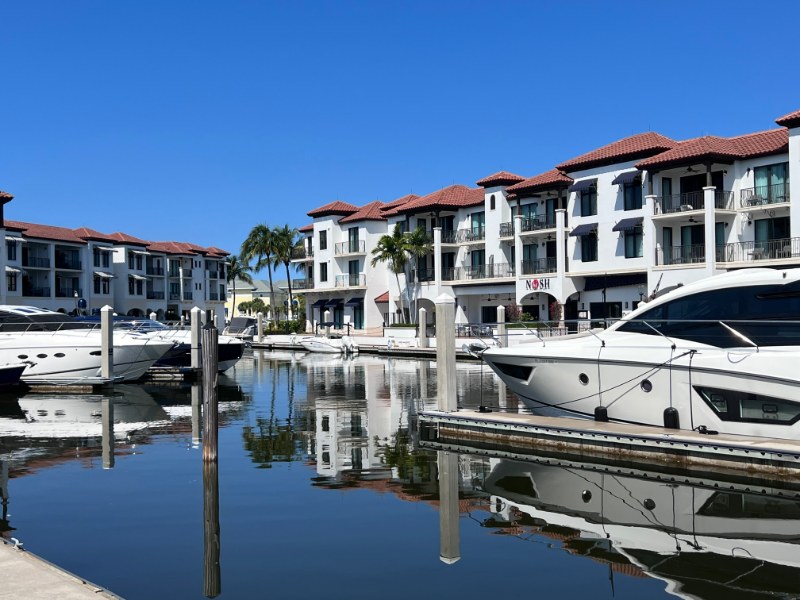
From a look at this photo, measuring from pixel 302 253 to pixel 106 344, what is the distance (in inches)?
2177

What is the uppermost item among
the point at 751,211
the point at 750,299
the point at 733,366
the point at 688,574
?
the point at 751,211

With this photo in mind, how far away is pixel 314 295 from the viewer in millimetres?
82125

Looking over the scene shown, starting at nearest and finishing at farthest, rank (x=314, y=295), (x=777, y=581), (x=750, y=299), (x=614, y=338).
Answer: (x=777, y=581) < (x=750, y=299) < (x=614, y=338) < (x=314, y=295)

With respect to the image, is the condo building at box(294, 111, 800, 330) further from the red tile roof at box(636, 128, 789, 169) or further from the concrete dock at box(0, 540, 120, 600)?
the concrete dock at box(0, 540, 120, 600)

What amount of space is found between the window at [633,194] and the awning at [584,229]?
2.54 m

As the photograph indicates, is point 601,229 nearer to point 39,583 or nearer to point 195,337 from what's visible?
point 195,337

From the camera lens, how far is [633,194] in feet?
166

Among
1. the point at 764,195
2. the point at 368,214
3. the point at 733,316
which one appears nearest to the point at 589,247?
the point at 764,195

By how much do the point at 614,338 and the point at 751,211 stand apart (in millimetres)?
31765

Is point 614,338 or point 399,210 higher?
point 399,210

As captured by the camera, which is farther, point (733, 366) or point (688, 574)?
point (733, 366)

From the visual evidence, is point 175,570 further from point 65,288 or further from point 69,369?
point 65,288

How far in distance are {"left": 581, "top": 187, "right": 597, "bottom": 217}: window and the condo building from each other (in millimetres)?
66

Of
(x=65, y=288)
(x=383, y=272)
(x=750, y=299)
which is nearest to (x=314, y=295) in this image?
(x=383, y=272)
